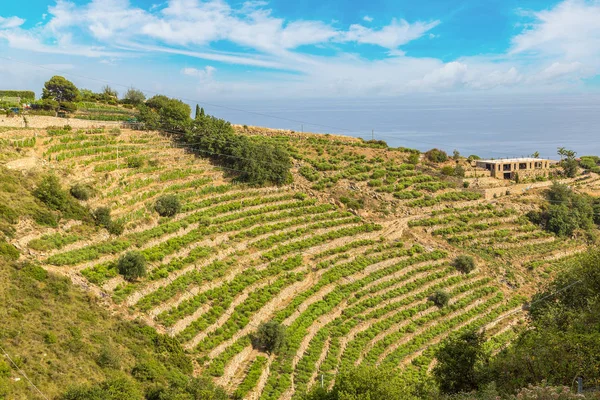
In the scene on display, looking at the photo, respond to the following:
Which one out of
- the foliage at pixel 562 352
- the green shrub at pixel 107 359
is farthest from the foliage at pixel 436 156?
the green shrub at pixel 107 359

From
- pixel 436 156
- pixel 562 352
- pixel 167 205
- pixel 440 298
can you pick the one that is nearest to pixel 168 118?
pixel 167 205

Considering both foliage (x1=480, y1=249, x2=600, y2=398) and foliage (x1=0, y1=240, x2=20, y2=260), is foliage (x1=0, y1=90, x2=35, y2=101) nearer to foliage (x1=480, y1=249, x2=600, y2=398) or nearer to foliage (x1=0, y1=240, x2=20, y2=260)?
foliage (x1=0, y1=240, x2=20, y2=260)

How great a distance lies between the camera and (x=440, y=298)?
3019cm

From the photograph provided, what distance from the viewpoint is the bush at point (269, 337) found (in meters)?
22.6

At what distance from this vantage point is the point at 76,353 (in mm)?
16562

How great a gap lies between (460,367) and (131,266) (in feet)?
48.8

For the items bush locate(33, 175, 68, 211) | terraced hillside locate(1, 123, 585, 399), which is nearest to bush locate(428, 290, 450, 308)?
terraced hillside locate(1, 123, 585, 399)

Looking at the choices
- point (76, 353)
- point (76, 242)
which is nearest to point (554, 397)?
point (76, 353)

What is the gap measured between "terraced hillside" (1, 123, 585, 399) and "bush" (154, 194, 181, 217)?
0.51 metres

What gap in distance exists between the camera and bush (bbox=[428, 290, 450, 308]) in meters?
30.2

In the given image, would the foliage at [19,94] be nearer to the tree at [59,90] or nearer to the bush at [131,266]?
the tree at [59,90]

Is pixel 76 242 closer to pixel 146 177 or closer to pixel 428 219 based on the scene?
pixel 146 177

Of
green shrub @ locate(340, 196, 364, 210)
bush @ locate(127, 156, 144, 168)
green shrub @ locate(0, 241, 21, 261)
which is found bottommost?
green shrub @ locate(0, 241, 21, 261)

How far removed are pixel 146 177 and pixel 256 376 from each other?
17454mm
